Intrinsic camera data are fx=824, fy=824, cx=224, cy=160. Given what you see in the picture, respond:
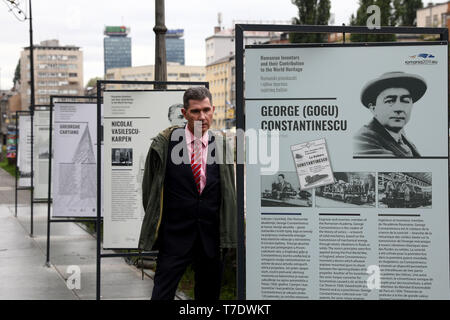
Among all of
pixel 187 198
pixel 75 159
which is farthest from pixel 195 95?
pixel 75 159

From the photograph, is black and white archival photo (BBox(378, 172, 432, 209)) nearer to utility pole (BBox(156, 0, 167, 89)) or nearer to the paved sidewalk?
the paved sidewalk

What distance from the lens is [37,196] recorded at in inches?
584

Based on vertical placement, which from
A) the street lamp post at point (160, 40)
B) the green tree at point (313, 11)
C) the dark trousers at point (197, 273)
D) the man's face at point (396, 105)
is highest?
the green tree at point (313, 11)

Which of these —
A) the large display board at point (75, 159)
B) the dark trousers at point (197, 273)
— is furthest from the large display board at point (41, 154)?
the dark trousers at point (197, 273)

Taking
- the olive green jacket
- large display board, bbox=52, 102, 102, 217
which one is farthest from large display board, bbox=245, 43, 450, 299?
large display board, bbox=52, 102, 102, 217

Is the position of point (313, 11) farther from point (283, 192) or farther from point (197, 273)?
point (283, 192)

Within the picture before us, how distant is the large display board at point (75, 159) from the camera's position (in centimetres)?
1089

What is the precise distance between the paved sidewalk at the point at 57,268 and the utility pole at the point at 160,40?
110 inches

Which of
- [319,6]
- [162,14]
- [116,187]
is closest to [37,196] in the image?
[162,14]

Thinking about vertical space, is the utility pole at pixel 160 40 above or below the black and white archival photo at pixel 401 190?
above

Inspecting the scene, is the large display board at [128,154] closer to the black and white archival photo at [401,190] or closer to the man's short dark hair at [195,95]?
the man's short dark hair at [195,95]

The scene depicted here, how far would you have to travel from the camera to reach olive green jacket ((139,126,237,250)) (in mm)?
4867

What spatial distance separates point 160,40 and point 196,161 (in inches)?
273
